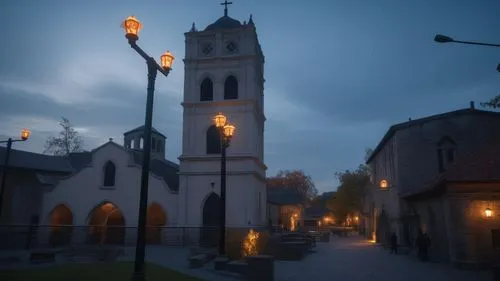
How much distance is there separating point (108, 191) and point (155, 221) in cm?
486

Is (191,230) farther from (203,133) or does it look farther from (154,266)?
(154,266)

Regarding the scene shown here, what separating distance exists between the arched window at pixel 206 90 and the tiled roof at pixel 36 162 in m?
15.8

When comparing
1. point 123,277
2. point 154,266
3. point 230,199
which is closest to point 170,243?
point 230,199

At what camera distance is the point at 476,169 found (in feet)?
67.7

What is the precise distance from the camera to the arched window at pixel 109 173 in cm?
3459

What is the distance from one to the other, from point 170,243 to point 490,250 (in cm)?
2129

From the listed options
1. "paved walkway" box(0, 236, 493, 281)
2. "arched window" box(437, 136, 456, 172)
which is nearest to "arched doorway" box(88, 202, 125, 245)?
"paved walkway" box(0, 236, 493, 281)

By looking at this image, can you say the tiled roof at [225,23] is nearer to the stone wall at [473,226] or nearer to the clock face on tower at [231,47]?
the clock face on tower at [231,47]

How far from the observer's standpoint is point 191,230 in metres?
31.0

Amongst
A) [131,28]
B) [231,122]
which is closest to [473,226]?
[131,28]

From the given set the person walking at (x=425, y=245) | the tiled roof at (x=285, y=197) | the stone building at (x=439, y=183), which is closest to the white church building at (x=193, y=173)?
the stone building at (x=439, y=183)

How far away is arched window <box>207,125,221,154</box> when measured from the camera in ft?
109

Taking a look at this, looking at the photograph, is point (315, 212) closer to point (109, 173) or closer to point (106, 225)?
point (109, 173)

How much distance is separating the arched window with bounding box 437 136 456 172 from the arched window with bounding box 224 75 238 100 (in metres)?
16.1
